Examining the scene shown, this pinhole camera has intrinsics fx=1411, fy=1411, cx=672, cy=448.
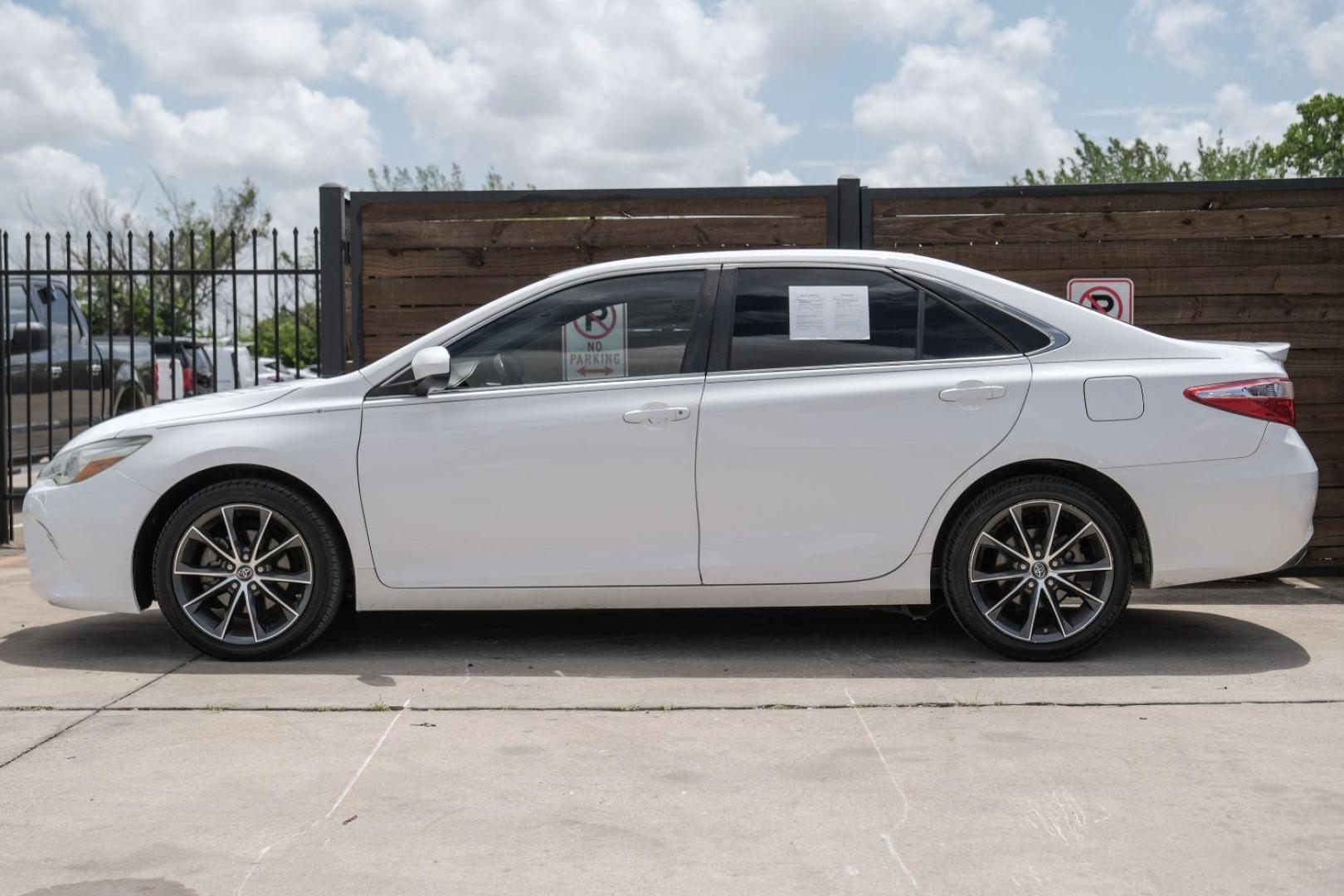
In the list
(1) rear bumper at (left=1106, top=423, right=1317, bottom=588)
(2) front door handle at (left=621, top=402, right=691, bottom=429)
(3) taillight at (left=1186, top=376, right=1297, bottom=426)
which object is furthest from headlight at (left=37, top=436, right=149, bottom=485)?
(3) taillight at (left=1186, top=376, right=1297, bottom=426)

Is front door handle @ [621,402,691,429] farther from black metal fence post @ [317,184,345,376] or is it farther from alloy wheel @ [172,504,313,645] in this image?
black metal fence post @ [317,184,345,376]

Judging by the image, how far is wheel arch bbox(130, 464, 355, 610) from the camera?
5594mm

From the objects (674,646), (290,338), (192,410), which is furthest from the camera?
(290,338)

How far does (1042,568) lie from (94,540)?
147 inches

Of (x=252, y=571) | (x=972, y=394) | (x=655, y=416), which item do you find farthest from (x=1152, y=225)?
(x=252, y=571)

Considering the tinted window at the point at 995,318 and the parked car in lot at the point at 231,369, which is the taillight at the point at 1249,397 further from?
the parked car in lot at the point at 231,369

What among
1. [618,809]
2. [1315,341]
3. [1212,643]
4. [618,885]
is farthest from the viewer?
[1315,341]

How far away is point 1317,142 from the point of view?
48062 mm

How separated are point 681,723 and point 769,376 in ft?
4.93

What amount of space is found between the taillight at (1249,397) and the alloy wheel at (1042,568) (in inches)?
25.9

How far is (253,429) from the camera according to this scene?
554 centimetres

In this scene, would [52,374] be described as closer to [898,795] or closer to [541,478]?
[541,478]

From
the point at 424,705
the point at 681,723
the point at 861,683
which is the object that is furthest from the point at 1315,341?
the point at 424,705

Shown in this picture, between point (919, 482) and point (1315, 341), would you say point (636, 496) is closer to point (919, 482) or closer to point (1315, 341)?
point (919, 482)
